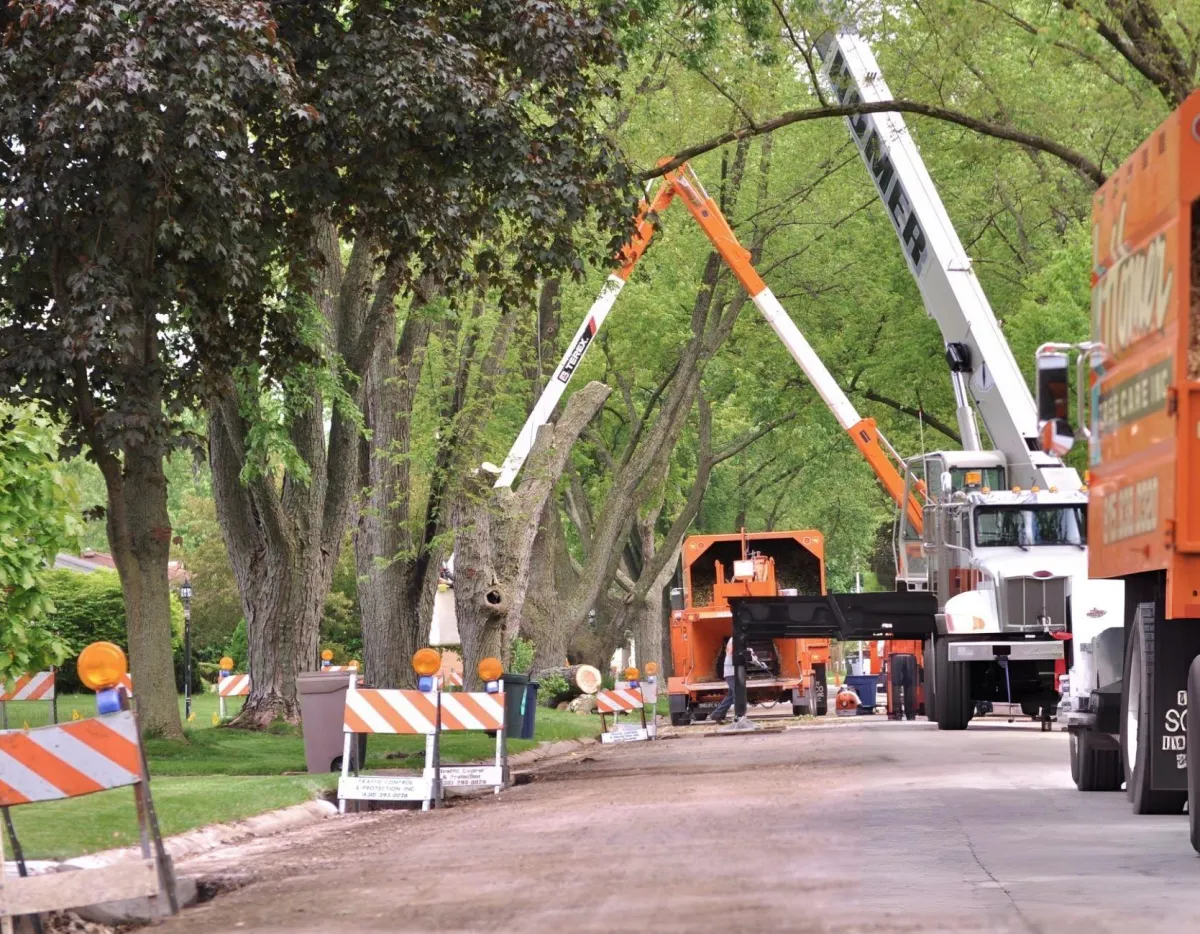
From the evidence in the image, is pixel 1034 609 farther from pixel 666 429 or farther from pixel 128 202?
pixel 666 429

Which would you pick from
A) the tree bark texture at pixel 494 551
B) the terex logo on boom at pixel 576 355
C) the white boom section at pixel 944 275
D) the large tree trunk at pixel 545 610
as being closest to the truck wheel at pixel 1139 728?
the white boom section at pixel 944 275

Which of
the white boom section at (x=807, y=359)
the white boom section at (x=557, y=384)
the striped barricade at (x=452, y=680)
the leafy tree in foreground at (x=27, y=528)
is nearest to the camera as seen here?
the leafy tree in foreground at (x=27, y=528)

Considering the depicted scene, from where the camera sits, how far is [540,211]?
19.1 meters

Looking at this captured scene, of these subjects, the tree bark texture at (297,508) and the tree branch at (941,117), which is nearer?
the tree branch at (941,117)

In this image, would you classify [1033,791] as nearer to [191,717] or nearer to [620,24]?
[620,24]

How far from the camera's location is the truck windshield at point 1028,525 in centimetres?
2716

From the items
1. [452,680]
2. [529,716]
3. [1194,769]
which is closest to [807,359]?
[529,716]

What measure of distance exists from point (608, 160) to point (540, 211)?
1.59m

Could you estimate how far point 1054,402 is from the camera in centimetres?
1290

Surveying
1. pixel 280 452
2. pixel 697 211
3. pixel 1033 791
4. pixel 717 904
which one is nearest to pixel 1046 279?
pixel 697 211

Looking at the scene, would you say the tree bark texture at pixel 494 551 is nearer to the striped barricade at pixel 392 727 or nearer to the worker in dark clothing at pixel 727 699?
the worker in dark clothing at pixel 727 699

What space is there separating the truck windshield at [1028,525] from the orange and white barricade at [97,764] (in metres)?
18.7

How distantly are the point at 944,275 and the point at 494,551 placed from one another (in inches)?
289

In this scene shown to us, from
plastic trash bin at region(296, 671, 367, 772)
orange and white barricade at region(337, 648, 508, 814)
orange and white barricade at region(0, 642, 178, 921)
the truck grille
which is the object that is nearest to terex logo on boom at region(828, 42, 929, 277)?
the truck grille
